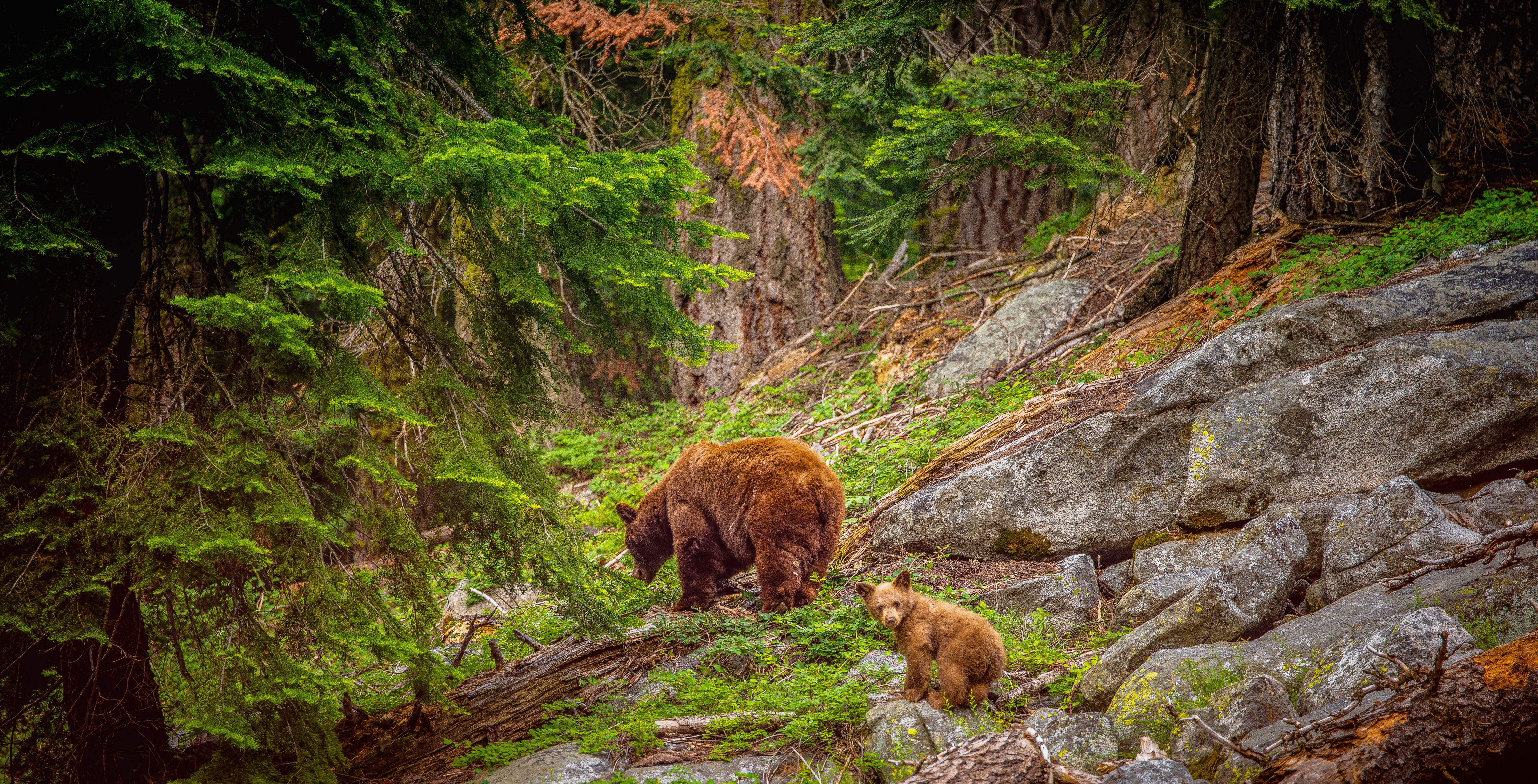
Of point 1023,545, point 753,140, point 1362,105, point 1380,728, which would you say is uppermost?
point 753,140

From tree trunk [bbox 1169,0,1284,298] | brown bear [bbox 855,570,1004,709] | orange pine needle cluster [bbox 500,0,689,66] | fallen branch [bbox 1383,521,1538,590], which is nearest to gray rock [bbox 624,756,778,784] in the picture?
brown bear [bbox 855,570,1004,709]

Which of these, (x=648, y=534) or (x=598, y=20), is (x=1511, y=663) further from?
(x=598, y=20)

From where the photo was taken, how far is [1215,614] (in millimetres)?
4277

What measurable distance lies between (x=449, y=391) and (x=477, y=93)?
6.33ft

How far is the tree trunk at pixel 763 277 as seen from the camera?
1173cm

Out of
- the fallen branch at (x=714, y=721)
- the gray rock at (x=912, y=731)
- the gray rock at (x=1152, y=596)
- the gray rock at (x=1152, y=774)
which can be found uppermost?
the gray rock at (x=1152, y=774)

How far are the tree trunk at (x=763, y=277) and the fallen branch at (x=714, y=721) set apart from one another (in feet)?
24.5

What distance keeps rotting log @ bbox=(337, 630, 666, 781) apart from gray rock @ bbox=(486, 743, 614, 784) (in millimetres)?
255

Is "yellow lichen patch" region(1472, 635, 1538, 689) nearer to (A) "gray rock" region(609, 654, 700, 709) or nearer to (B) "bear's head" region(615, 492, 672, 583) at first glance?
(A) "gray rock" region(609, 654, 700, 709)

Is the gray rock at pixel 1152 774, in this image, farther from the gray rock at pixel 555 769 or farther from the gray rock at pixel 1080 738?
the gray rock at pixel 555 769

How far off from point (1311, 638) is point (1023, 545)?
2237 mm

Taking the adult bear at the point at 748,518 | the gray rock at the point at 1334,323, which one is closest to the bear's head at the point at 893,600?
the adult bear at the point at 748,518

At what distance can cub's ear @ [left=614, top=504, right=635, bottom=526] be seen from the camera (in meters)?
6.93

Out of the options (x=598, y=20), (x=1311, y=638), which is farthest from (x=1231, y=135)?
(x=598, y=20)
